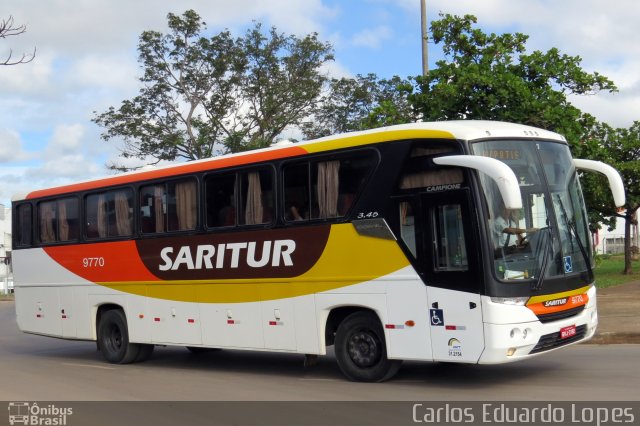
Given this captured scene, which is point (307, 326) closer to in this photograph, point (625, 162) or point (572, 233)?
point (572, 233)

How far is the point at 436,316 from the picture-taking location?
9820 mm

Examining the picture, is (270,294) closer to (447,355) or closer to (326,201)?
(326,201)

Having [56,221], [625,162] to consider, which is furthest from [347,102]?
[56,221]

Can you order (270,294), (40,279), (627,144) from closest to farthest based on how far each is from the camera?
1. (270,294)
2. (40,279)
3. (627,144)

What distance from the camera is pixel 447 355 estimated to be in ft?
31.8

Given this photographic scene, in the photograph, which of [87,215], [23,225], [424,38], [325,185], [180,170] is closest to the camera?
[325,185]

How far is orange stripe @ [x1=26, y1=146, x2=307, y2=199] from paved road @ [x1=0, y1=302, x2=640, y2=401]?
3.38 metres

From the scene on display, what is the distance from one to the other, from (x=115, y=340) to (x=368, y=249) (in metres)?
6.67

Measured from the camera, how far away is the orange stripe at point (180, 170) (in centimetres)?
1188

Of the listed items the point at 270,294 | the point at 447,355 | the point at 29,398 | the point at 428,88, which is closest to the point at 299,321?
the point at 270,294

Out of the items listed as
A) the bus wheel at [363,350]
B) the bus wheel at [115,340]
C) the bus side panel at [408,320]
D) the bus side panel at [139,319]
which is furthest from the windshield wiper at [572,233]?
the bus wheel at [115,340]

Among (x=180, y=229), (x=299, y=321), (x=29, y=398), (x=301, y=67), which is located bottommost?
(x=29, y=398)
